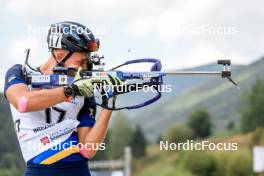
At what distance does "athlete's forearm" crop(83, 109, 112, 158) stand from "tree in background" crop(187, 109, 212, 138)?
12528cm

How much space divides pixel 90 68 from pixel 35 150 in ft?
2.37

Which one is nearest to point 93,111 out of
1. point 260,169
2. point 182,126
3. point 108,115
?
point 108,115

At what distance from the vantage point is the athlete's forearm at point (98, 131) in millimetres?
6379

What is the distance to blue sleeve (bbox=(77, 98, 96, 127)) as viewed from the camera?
6496 mm

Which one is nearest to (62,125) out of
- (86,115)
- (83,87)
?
(86,115)

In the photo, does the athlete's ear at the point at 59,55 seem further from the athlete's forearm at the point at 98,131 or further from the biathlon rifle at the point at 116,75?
the athlete's forearm at the point at 98,131

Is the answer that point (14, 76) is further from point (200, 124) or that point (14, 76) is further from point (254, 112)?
point (200, 124)

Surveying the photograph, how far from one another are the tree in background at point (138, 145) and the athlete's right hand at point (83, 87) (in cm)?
12516

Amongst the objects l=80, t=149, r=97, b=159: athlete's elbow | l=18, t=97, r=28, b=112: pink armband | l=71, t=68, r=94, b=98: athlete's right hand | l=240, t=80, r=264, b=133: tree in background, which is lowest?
l=240, t=80, r=264, b=133: tree in background

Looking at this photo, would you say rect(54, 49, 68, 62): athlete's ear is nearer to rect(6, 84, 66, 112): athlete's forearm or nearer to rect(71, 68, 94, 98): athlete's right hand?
rect(71, 68, 94, 98): athlete's right hand

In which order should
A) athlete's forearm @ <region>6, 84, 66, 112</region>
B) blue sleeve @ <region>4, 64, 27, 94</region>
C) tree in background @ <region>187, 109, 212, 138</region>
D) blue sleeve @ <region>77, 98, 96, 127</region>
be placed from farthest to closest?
tree in background @ <region>187, 109, 212, 138</region>, blue sleeve @ <region>77, 98, 96, 127</region>, blue sleeve @ <region>4, 64, 27, 94</region>, athlete's forearm @ <region>6, 84, 66, 112</region>

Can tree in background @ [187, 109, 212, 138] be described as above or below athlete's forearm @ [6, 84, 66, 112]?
below

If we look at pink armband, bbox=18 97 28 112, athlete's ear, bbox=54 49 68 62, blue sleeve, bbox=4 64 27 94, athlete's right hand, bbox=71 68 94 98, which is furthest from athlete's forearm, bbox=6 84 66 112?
athlete's ear, bbox=54 49 68 62

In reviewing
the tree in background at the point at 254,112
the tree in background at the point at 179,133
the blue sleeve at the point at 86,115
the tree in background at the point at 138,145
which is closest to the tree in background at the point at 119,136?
the tree in background at the point at 138,145
